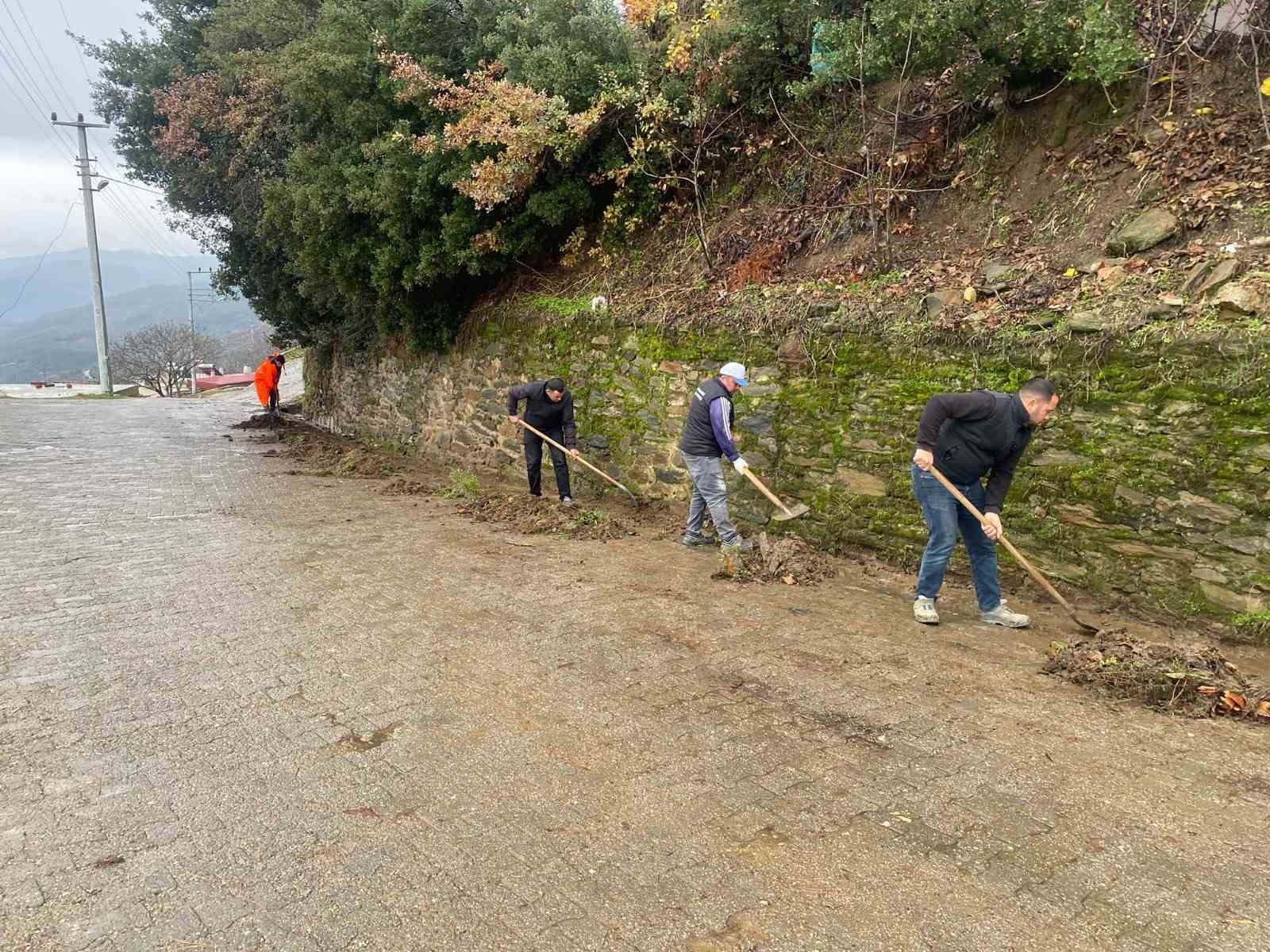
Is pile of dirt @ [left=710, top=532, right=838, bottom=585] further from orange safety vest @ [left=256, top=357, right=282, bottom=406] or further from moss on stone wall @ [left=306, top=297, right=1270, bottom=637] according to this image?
orange safety vest @ [left=256, top=357, right=282, bottom=406]

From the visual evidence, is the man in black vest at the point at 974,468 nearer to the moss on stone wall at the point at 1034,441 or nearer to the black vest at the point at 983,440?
the black vest at the point at 983,440

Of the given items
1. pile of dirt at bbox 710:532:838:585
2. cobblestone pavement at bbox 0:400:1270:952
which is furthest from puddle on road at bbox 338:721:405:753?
pile of dirt at bbox 710:532:838:585

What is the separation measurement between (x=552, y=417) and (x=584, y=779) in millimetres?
5810

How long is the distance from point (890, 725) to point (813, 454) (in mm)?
3200

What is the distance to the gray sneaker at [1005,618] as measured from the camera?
17.3 ft

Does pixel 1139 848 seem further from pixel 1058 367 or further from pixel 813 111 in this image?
pixel 813 111

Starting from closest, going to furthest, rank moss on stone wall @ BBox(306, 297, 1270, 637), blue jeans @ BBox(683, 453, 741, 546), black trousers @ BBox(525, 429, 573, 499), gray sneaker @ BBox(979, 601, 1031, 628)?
moss on stone wall @ BBox(306, 297, 1270, 637) → gray sneaker @ BBox(979, 601, 1031, 628) → blue jeans @ BBox(683, 453, 741, 546) → black trousers @ BBox(525, 429, 573, 499)

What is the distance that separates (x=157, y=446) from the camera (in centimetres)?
1460

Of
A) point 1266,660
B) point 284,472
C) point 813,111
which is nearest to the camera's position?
point 1266,660

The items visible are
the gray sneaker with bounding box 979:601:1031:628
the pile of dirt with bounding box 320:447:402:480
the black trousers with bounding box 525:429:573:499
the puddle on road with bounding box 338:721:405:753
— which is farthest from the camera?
the pile of dirt with bounding box 320:447:402:480

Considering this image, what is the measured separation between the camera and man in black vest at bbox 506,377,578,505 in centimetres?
876

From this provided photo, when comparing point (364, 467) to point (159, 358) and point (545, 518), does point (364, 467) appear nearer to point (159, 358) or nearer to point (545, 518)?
point (545, 518)

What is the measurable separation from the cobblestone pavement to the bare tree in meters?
66.3

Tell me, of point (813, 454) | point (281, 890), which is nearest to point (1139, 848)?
point (281, 890)
